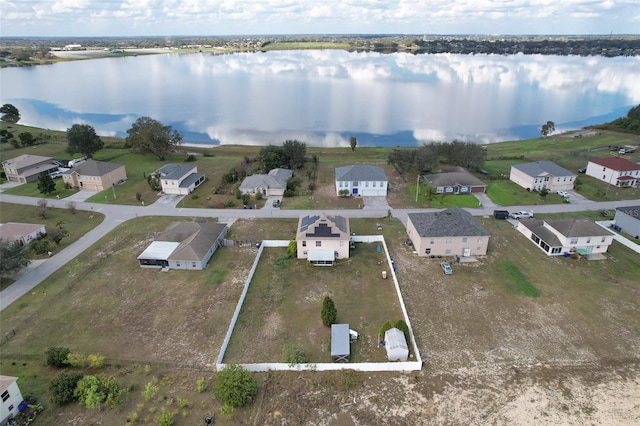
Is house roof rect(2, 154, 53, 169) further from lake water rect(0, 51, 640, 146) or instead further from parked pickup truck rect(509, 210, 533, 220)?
parked pickup truck rect(509, 210, 533, 220)

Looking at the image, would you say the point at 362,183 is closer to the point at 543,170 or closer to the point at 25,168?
the point at 543,170

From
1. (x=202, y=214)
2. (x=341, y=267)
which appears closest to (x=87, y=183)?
(x=202, y=214)

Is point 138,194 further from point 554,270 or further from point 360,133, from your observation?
point 360,133

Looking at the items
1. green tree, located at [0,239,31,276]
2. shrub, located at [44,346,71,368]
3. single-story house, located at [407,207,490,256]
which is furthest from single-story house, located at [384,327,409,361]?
green tree, located at [0,239,31,276]

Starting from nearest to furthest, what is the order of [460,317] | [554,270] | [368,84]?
[460,317] → [554,270] → [368,84]

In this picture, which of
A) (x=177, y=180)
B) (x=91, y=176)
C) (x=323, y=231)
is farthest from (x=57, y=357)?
(x=91, y=176)

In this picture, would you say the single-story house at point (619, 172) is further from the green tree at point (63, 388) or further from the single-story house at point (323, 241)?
the green tree at point (63, 388)

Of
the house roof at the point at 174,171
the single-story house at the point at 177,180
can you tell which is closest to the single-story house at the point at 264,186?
the single-story house at the point at 177,180
